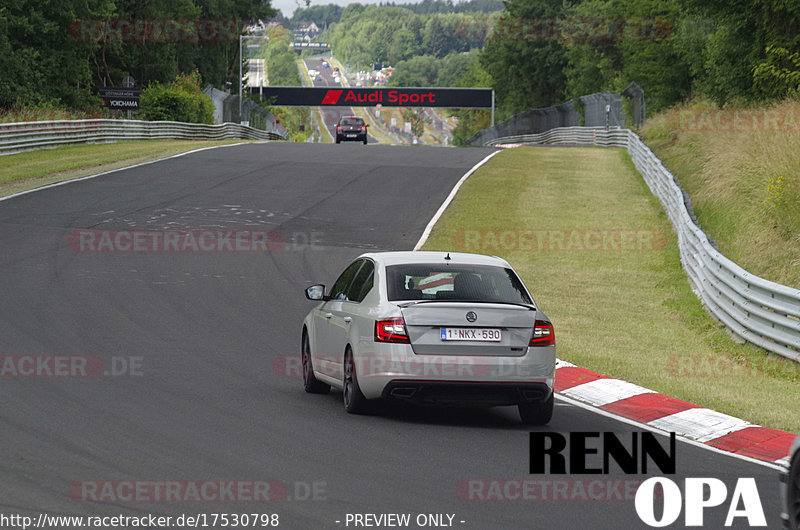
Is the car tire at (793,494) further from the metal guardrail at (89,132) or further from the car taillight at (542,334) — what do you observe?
the metal guardrail at (89,132)

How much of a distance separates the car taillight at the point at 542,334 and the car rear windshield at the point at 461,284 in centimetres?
34

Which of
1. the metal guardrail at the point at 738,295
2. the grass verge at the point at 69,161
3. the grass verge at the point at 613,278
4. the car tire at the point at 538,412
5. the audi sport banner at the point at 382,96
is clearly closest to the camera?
the car tire at the point at 538,412

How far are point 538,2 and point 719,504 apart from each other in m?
107

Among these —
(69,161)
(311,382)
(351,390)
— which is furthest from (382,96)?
(351,390)

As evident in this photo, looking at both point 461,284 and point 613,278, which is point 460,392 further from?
point 613,278

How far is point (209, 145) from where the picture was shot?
46.8 meters

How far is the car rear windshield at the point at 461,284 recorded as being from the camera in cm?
995

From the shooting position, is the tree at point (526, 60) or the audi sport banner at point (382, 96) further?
the audi sport banner at point (382, 96)

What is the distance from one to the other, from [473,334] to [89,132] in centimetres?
3973

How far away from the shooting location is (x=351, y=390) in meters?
9.95

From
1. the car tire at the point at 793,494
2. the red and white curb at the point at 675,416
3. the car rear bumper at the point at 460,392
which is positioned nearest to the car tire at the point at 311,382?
the car rear bumper at the point at 460,392

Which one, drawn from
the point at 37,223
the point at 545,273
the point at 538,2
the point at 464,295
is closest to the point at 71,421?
the point at 464,295

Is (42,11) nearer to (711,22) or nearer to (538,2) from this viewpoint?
(711,22)

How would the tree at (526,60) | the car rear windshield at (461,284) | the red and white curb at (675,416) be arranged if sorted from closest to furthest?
the red and white curb at (675,416) → the car rear windshield at (461,284) → the tree at (526,60)
